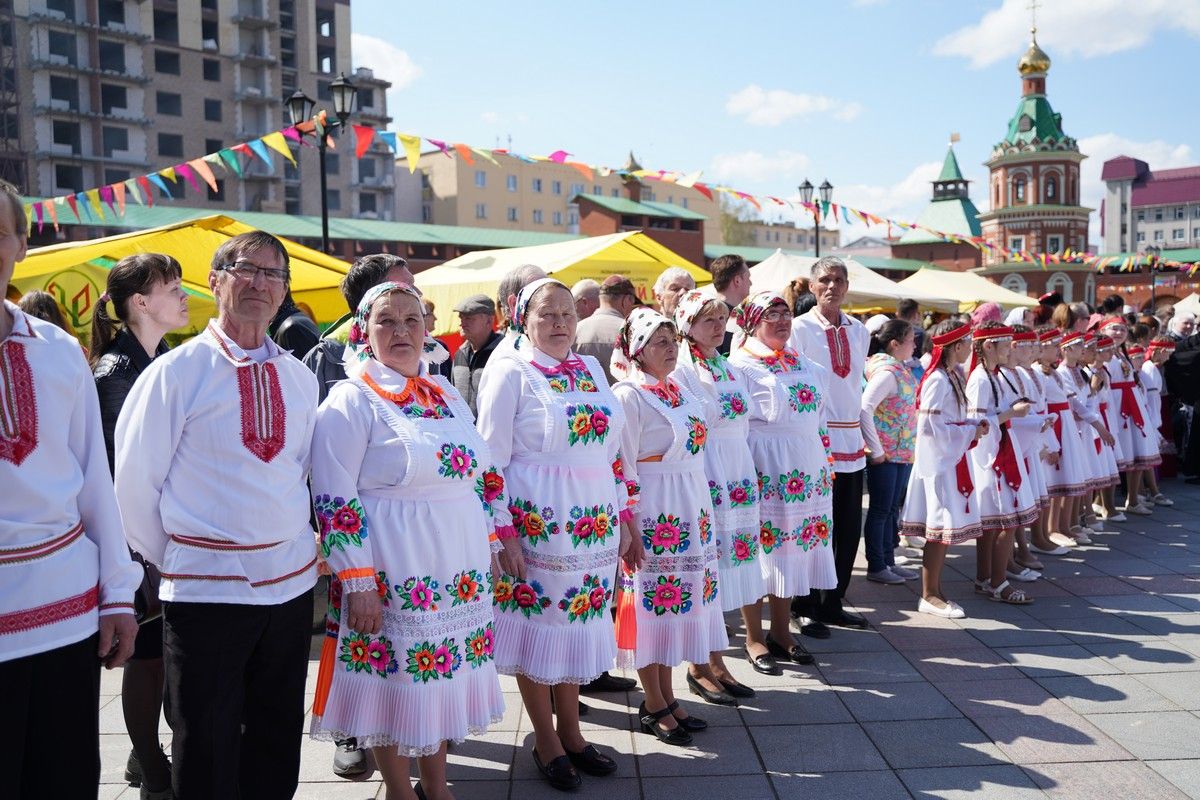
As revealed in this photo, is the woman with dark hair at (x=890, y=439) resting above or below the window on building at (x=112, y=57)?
below

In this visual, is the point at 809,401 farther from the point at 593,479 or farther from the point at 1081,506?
the point at 1081,506

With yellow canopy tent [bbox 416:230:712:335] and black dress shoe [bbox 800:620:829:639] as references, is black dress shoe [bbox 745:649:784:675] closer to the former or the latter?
black dress shoe [bbox 800:620:829:639]

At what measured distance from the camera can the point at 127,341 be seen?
368cm

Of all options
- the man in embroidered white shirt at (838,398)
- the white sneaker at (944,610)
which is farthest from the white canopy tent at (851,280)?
→ the white sneaker at (944,610)

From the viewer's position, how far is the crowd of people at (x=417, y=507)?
2.48 m

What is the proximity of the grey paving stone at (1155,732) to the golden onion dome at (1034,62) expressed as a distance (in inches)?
2648

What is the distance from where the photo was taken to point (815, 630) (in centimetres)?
596

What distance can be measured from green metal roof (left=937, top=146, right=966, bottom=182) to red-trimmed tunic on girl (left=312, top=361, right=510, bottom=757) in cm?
7693

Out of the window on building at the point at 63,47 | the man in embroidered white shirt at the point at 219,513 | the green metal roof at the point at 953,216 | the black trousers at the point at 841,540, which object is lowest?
the black trousers at the point at 841,540

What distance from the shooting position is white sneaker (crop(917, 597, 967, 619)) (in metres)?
6.33

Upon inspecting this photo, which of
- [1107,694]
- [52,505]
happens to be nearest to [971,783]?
[1107,694]

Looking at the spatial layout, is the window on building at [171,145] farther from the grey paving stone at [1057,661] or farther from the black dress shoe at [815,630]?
the grey paving stone at [1057,661]

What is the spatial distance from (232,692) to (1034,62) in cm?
7041

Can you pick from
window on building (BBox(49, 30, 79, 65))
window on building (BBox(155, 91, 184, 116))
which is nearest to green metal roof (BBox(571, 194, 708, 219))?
window on building (BBox(155, 91, 184, 116))
